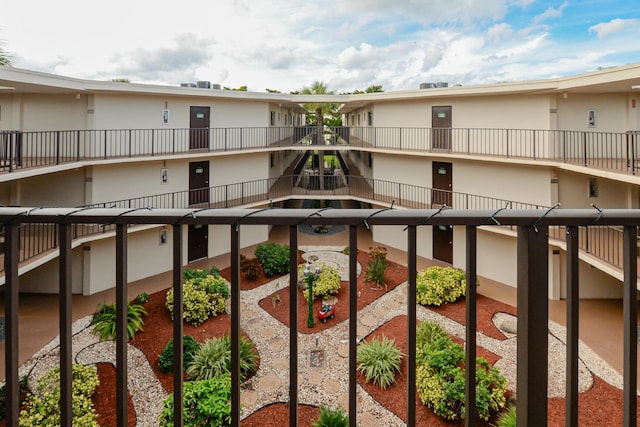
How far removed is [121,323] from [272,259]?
51.6 feet

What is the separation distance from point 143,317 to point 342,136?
50.3ft

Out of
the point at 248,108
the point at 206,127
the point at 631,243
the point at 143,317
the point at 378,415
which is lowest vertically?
the point at 378,415

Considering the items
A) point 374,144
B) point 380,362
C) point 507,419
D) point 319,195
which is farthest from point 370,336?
point 374,144

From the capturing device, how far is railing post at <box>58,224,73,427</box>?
5.03 ft

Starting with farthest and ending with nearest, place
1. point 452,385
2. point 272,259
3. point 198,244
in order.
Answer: point 198,244 → point 272,259 → point 452,385

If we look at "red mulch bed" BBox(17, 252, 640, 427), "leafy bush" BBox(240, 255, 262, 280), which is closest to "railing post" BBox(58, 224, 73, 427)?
"red mulch bed" BBox(17, 252, 640, 427)

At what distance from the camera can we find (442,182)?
62.8ft

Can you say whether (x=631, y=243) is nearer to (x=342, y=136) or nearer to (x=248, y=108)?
(x=248, y=108)

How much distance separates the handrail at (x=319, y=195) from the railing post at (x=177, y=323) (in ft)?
45.2

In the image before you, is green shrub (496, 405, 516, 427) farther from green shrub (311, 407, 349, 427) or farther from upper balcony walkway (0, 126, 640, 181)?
upper balcony walkway (0, 126, 640, 181)

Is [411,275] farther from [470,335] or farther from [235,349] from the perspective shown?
[235,349]

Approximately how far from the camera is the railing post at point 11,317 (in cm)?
154

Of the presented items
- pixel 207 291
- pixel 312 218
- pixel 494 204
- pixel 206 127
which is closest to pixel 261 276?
pixel 207 291

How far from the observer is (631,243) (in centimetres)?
149
